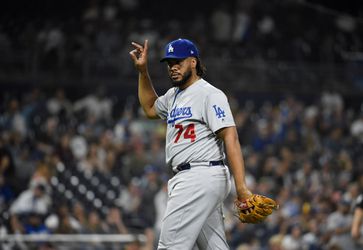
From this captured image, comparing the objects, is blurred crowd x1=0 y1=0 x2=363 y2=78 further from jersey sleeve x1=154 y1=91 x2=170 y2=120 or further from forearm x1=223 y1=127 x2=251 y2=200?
forearm x1=223 y1=127 x2=251 y2=200

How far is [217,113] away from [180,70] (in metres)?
0.36

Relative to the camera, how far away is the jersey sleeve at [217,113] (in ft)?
15.8

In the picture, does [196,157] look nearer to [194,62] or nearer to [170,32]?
[194,62]

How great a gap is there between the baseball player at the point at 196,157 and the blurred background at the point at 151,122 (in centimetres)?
423

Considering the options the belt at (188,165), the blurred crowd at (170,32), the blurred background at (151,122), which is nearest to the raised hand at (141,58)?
the belt at (188,165)

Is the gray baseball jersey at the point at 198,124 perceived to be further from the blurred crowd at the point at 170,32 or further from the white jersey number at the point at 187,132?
the blurred crowd at the point at 170,32

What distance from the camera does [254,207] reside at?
4699 mm

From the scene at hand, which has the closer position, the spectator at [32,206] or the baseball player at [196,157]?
the baseball player at [196,157]

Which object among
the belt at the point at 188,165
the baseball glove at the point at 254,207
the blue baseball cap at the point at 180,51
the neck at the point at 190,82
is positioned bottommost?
the baseball glove at the point at 254,207

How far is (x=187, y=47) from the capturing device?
498cm

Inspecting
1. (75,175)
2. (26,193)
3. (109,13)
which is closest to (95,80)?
(109,13)

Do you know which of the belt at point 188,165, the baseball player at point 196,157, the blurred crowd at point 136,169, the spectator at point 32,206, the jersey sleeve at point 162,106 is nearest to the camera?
the baseball player at point 196,157

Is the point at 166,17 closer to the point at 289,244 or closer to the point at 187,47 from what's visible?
the point at 289,244

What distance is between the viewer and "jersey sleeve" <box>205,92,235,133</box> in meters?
4.81
